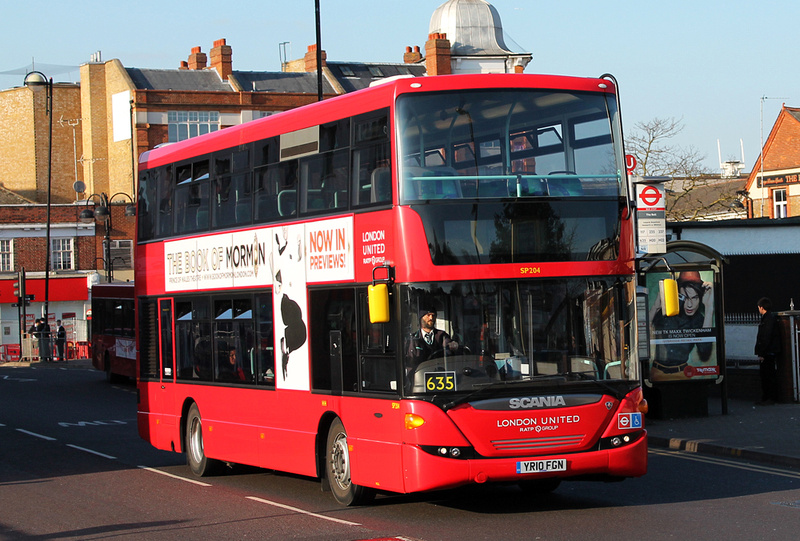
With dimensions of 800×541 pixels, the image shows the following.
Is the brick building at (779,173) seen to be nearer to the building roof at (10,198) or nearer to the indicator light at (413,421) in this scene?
the building roof at (10,198)

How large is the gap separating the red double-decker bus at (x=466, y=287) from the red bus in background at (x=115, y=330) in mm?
24487

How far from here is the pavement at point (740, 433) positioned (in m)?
14.8

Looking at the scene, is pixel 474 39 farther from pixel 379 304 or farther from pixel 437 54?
pixel 379 304

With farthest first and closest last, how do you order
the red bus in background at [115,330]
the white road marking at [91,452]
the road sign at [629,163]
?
the red bus in background at [115,330] → the white road marking at [91,452] → the road sign at [629,163]

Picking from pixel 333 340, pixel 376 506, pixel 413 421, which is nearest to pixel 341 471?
pixel 376 506

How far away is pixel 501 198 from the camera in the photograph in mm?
10773

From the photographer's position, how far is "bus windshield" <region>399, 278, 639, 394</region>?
10523 mm

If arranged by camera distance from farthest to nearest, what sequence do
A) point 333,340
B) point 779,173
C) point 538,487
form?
1. point 779,173
2. point 538,487
3. point 333,340

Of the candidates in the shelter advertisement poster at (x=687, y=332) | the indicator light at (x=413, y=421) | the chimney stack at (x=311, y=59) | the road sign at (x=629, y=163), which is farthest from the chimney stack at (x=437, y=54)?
the indicator light at (x=413, y=421)

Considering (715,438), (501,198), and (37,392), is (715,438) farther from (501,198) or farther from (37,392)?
(37,392)

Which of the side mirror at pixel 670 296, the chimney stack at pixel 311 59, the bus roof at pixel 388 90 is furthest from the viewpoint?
the chimney stack at pixel 311 59

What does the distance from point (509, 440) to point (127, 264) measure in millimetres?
65413

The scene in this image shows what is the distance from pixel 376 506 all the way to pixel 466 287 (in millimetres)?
2770

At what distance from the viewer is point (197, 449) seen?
15633 millimetres
